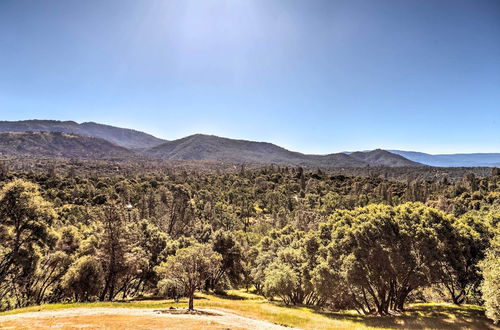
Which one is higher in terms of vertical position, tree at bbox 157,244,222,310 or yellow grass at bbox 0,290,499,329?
tree at bbox 157,244,222,310

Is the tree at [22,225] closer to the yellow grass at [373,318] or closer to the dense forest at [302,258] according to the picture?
the dense forest at [302,258]

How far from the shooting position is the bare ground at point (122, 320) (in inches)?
926

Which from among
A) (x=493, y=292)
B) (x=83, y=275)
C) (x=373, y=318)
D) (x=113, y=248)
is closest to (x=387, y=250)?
(x=373, y=318)

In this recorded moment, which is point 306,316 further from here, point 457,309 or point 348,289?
point 457,309

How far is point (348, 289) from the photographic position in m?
35.2

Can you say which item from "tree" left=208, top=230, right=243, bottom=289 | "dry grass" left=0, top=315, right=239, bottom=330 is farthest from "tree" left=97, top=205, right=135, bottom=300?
"tree" left=208, top=230, right=243, bottom=289

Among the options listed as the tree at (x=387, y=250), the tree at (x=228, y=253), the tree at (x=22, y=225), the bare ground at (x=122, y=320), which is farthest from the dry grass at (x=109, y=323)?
the tree at (x=228, y=253)

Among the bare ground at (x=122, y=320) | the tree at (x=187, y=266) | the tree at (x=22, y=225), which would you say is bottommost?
the bare ground at (x=122, y=320)

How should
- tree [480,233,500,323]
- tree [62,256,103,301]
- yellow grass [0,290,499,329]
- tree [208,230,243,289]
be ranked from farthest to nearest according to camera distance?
1. tree [208,230,243,289]
2. tree [62,256,103,301]
3. yellow grass [0,290,499,329]
4. tree [480,233,500,323]

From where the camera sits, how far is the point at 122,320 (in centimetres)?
2559

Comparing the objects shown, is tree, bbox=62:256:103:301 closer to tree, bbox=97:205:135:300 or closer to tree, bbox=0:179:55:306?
tree, bbox=97:205:135:300

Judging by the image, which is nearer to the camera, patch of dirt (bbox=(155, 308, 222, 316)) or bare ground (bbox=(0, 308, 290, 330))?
bare ground (bbox=(0, 308, 290, 330))

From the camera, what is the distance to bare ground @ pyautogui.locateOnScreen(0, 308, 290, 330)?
77.2 ft

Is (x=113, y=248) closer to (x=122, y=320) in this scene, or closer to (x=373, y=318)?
(x=122, y=320)
